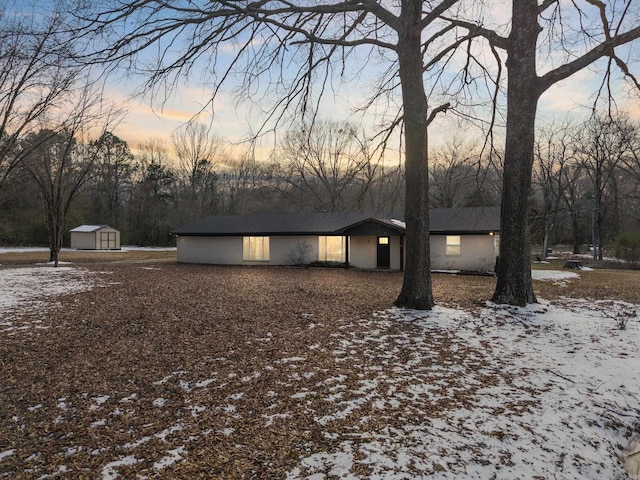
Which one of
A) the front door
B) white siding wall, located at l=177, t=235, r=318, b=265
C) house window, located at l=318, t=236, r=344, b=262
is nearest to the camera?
the front door

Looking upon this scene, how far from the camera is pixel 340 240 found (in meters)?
20.6

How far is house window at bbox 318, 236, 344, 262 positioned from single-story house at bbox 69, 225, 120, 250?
25625mm

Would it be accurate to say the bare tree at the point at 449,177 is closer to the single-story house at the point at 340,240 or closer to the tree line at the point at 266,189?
the tree line at the point at 266,189

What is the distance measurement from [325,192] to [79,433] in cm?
3286

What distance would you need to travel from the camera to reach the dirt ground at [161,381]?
2967mm

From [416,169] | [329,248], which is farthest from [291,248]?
[416,169]

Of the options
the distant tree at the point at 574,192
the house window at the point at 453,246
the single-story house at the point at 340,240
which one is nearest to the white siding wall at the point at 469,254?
the single-story house at the point at 340,240

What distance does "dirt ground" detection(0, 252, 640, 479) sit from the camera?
2.97 m

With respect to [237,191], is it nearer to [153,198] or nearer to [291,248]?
[153,198]

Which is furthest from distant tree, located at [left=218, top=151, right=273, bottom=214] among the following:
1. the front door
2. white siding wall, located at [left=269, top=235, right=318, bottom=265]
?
the front door

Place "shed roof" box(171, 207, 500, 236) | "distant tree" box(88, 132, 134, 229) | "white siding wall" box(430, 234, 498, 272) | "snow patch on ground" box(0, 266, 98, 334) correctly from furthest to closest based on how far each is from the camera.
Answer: "distant tree" box(88, 132, 134, 229) → "shed roof" box(171, 207, 500, 236) → "white siding wall" box(430, 234, 498, 272) → "snow patch on ground" box(0, 266, 98, 334)

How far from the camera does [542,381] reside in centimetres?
453

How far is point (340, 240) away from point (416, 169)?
12.5 m

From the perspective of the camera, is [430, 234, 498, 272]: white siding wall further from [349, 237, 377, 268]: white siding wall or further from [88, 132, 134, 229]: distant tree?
[88, 132, 134, 229]: distant tree
